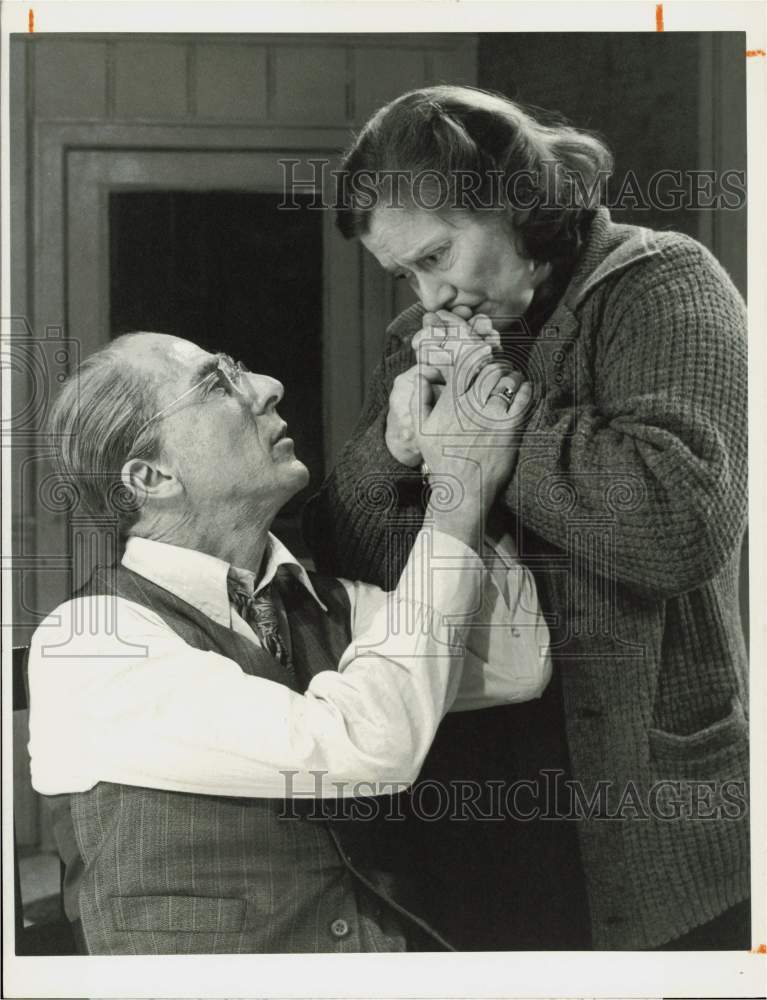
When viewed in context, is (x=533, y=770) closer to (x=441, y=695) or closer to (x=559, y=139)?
(x=441, y=695)

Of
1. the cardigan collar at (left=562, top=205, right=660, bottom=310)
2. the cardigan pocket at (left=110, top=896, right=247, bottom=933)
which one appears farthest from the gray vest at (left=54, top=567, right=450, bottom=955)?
the cardigan collar at (left=562, top=205, right=660, bottom=310)

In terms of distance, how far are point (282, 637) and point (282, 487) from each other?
0.85ft

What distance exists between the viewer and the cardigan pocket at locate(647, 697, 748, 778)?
1.83 metres

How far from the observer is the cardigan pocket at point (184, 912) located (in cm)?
175

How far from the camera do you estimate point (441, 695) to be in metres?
1.76

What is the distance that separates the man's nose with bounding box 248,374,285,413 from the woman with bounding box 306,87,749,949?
17cm

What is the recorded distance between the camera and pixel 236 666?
1.73 meters

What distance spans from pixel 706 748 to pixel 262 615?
32.8 inches

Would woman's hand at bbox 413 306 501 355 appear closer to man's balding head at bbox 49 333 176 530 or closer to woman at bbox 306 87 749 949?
woman at bbox 306 87 749 949

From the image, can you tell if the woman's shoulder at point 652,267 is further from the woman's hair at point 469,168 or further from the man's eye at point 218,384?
the man's eye at point 218,384

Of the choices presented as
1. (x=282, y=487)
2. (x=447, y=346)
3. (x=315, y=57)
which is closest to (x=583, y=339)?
(x=447, y=346)

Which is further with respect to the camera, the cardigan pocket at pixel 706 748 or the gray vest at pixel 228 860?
the cardigan pocket at pixel 706 748

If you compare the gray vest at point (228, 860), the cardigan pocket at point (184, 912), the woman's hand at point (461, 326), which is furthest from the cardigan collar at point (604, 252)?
the cardigan pocket at point (184, 912)

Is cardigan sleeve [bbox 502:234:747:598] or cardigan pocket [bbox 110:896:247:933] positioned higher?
cardigan sleeve [bbox 502:234:747:598]
